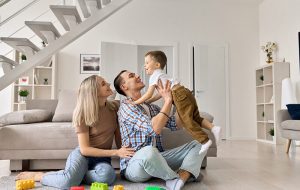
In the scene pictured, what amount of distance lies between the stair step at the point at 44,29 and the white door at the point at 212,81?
400 centimetres

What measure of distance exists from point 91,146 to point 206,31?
5.58 metres

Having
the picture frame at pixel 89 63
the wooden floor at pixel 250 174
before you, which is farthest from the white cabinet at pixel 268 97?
the picture frame at pixel 89 63

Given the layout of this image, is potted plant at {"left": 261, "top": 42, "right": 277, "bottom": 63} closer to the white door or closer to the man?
the white door

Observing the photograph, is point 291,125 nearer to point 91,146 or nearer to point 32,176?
point 91,146

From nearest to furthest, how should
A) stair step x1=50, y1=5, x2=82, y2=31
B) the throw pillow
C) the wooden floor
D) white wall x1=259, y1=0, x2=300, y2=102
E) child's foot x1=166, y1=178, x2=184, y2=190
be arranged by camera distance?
child's foot x1=166, y1=178, x2=184, y2=190 → the wooden floor → stair step x1=50, y1=5, x2=82, y2=31 → the throw pillow → white wall x1=259, y1=0, x2=300, y2=102

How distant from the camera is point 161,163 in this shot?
6.78 ft

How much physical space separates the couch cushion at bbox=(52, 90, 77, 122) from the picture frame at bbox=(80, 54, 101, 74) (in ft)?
10.1

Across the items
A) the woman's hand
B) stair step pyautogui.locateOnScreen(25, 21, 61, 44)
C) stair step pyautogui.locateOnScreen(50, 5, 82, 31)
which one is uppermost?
stair step pyautogui.locateOnScreen(50, 5, 82, 31)

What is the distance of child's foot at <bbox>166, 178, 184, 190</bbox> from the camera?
80.5 inches

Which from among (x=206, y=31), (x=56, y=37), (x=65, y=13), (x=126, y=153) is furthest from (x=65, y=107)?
(x=206, y=31)

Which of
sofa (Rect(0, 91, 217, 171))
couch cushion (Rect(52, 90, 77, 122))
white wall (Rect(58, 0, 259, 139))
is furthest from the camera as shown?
white wall (Rect(58, 0, 259, 139))

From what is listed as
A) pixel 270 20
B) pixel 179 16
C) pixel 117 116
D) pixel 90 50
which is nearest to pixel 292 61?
pixel 270 20

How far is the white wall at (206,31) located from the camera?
708 centimetres

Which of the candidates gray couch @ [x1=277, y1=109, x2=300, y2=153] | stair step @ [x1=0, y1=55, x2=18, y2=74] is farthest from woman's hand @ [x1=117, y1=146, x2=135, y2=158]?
gray couch @ [x1=277, y1=109, x2=300, y2=153]
